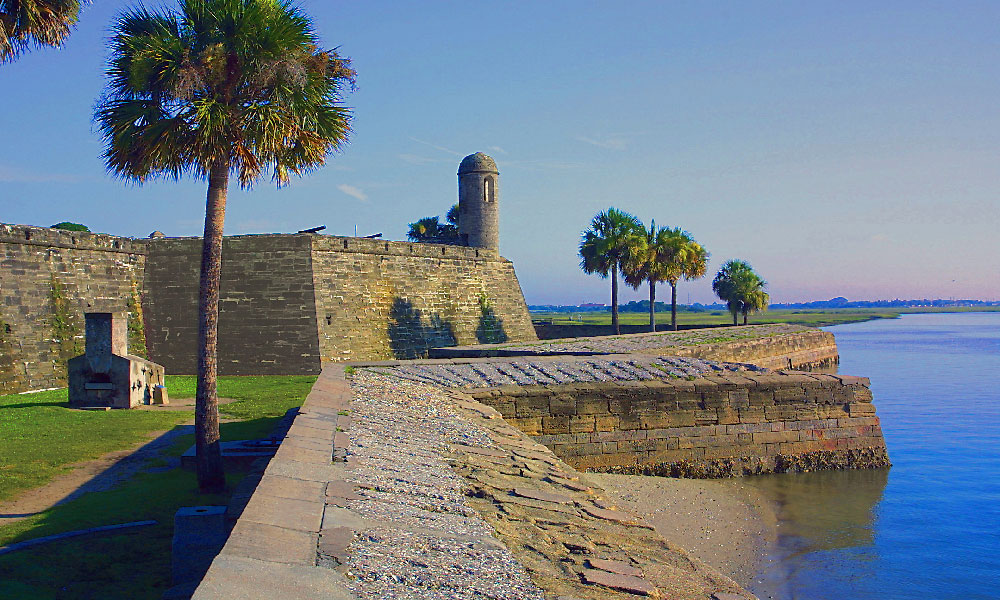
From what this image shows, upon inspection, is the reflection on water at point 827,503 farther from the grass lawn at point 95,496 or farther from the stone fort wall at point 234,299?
the stone fort wall at point 234,299

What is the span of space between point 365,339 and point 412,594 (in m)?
21.3

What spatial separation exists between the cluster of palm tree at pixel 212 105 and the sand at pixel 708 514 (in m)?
5.38

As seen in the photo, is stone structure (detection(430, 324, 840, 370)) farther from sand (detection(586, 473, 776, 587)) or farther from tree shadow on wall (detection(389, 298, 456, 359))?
sand (detection(586, 473, 776, 587))

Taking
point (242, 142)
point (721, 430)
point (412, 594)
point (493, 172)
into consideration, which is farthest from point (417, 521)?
point (493, 172)

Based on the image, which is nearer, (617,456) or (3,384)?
(617,456)

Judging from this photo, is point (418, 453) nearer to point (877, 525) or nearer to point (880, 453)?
point (877, 525)

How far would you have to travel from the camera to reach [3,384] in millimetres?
18141

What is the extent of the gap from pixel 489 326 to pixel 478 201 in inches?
275

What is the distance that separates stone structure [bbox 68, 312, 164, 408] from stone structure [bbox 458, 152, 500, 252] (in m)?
20.2

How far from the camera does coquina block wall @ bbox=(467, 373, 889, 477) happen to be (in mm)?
11141

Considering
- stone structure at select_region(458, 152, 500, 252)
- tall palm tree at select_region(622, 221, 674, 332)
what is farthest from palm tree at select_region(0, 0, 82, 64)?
tall palm tree at select_region(622, 221, 674, 332)

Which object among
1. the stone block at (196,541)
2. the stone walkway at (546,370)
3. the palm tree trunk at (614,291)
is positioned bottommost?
the stone block at (196,541)

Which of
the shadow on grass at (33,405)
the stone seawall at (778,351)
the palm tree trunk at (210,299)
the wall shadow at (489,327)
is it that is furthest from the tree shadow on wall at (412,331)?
the palm tree trunk at (210,299)

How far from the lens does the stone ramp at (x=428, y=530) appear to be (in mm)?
3523
